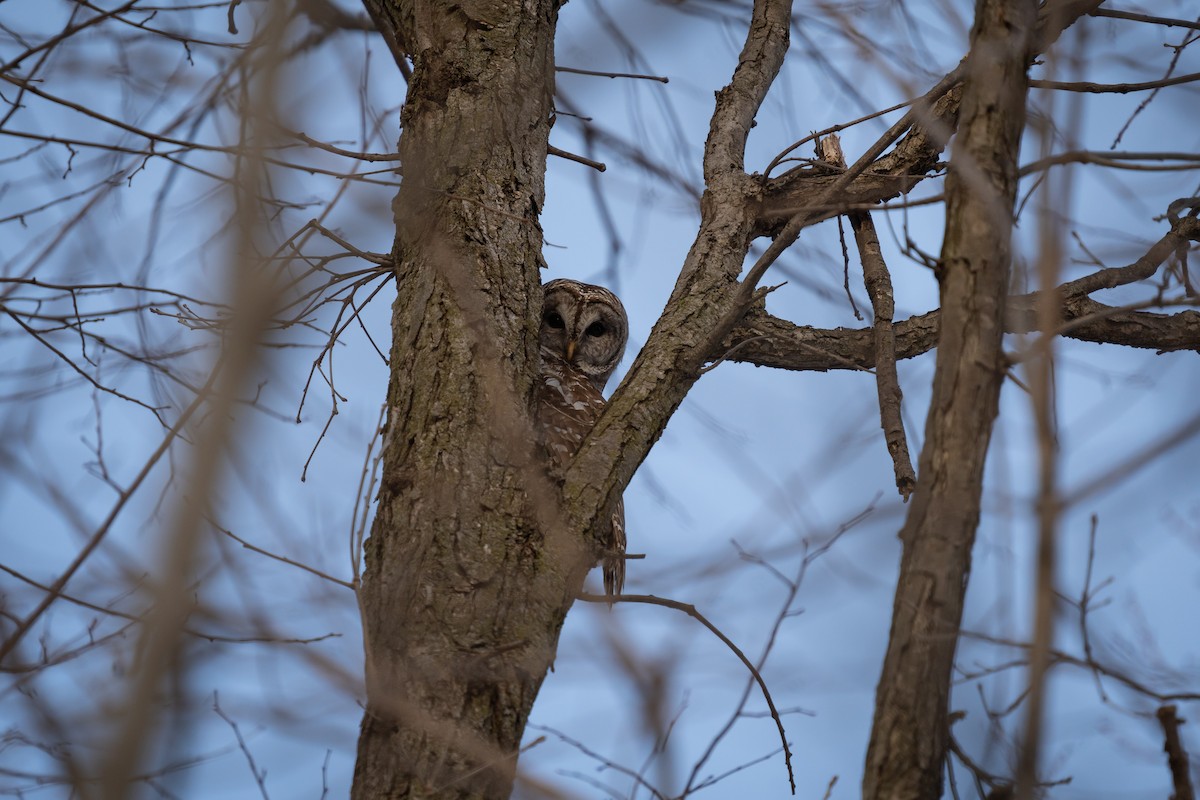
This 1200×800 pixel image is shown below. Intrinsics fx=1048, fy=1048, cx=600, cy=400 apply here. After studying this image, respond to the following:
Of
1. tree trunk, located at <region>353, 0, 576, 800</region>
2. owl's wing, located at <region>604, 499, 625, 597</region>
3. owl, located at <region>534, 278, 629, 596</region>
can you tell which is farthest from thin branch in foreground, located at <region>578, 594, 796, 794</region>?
owl, located at <region>534, 278, 629, 596</region>

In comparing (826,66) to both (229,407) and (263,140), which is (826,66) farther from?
(229,407)

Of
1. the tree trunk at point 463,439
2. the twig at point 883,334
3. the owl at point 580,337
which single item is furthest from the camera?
the owl at point 580,337

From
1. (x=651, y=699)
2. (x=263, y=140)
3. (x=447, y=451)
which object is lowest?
(x=651, y=699)

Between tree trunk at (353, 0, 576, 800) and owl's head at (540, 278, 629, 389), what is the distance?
220cm

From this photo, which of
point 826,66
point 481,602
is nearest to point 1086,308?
point 826,66

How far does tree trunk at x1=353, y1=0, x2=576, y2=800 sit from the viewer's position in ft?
7.17

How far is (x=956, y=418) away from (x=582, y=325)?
373cm

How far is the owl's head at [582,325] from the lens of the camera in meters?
5.30

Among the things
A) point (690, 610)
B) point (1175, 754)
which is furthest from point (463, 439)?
point (1175, 754)

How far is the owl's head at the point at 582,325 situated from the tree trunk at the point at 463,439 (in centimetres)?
220

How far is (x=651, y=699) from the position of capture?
1644 mm

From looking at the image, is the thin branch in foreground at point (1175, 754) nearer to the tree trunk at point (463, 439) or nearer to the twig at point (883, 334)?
the twig at point (883, 334)

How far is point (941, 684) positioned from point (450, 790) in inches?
40.7

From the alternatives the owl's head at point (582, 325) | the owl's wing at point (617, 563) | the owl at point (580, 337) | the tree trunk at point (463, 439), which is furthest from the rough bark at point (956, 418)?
the owl's head at point (582, 325)
